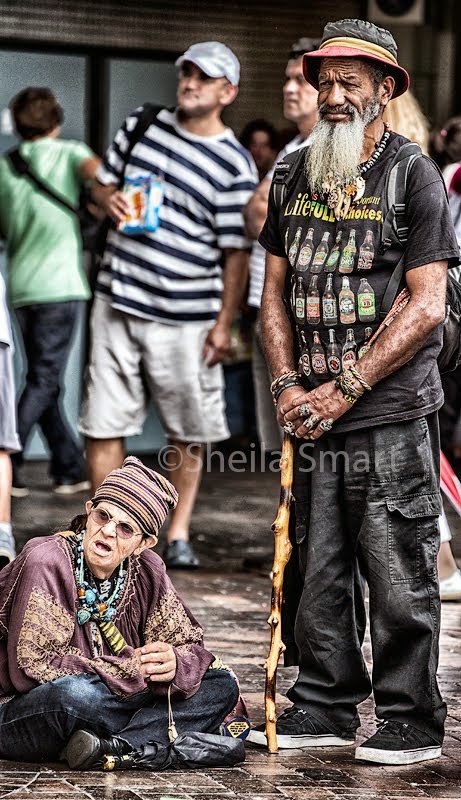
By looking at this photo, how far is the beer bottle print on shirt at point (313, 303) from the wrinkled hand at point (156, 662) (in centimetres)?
109

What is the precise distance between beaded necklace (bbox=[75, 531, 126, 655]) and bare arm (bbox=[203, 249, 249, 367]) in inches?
114

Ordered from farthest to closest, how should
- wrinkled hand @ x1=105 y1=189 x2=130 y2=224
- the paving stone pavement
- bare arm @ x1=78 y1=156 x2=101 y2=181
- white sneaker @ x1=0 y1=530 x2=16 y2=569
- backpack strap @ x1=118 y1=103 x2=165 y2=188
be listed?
bare arm @ x1=78 y1=156 x2=101 y2=181 → backpack strap @ x1=118 y1=103 x2=165 y2=188 → wrinkled hand @ x1=105 y1=189 x2=130 y2=224 → white sneaker @ x1=0 y1=530 x2=16 y2=569 → the paving stone pavement

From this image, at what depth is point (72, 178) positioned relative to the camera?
9477 mm

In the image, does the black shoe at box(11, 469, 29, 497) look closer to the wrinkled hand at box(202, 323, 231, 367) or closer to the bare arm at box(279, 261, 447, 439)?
the wrinkled hand at box(202, 323, 231, 367)

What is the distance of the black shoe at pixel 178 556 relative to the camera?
25.0ft

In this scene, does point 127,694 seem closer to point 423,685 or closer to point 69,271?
point 423,685

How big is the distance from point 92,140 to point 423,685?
6.96 meters

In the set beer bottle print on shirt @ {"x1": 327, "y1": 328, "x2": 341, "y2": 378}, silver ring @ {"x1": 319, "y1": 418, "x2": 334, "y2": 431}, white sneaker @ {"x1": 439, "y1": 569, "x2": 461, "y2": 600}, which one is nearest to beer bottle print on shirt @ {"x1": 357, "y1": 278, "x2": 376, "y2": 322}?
beer bottle print on shirt @ {"x1": 327, "y1": 328, "x2": 341, "y2": 378}

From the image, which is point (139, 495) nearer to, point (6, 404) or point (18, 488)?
point (6, 404)

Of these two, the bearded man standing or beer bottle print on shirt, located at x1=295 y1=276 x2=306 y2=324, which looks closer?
the bearded man standing

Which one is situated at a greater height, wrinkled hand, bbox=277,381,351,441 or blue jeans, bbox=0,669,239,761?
wrinkled hand, bbox=277,381,351,441

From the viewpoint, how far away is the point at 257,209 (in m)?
7.06

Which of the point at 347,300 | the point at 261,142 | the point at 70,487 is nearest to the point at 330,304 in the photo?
the point at 347,300

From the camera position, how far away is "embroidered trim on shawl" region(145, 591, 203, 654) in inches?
187
